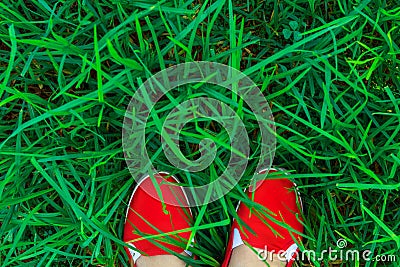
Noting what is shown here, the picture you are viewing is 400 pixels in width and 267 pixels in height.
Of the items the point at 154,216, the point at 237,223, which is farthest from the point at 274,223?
the point at 154,216

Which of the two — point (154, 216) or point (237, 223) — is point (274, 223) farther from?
point (154, 216)

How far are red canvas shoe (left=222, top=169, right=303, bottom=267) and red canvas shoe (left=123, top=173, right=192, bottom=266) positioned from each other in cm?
14

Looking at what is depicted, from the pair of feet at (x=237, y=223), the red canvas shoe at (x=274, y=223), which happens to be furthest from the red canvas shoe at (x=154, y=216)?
the red canvas shoe at (x=274, y=223)

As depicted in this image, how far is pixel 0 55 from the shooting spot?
3.73ft

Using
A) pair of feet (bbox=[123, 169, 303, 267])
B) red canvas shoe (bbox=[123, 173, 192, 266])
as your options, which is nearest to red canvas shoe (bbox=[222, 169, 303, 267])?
pair of feet (bbox=[123, 169, 303, 267])

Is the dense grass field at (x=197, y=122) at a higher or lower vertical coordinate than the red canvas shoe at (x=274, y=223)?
higher

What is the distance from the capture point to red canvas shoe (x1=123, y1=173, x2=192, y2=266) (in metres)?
1.13

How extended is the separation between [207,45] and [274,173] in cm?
36

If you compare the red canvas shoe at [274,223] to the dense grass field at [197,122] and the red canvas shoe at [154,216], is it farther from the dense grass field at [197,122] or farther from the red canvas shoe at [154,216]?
the red canvas shoe at [154,216]

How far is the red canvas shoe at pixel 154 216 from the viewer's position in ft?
3.71

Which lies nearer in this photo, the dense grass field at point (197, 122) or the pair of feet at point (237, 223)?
the dense grass field at point (197, 122)

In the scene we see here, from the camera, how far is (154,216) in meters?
1.17

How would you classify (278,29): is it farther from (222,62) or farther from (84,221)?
(84,221)

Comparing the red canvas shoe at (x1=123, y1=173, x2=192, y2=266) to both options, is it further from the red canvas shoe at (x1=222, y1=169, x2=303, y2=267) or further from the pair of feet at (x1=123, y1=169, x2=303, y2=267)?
the red canvas shoe at (x1=222, y1=169, x2=303, y2=267)
